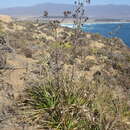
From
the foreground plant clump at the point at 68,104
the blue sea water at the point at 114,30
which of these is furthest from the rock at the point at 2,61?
the blue sea water at the point at 114,30

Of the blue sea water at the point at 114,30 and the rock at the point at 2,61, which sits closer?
the blue sea water at the point at 114,30

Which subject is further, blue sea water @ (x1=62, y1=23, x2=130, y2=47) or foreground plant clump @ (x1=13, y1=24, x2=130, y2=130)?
blue sea water @ (x1=62, y1=23, x2=130, y2=47)

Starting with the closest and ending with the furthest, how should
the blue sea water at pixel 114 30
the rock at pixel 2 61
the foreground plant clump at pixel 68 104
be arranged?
the foreground plant clump at pixel 68 104 → the blue sea water at pixel 114 30 → the rock at pixel 2 61

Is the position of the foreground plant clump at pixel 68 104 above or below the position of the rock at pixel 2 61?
below

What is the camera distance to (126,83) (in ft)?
33.2

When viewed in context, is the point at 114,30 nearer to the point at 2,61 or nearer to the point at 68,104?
the point at 68,104

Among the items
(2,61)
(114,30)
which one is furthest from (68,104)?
(2,61)

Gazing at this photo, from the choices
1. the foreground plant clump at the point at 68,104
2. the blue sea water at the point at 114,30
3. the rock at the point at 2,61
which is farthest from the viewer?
the rock at the point at 2,61

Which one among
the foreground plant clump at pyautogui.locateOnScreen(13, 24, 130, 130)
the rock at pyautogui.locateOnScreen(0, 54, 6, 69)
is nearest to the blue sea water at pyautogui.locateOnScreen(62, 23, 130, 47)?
the foreground plant clump at pyautogui.locateOnScreen(13, 24, 130, 130)

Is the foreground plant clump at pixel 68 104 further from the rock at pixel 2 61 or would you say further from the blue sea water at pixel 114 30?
the rock at pixel 2 61

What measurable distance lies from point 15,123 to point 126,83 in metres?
5.70

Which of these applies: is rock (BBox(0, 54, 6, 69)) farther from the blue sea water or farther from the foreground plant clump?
the blue sea water

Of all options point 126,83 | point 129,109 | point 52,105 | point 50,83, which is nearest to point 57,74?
point 50,83

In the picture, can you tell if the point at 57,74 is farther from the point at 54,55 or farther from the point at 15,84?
the point at 15,84
